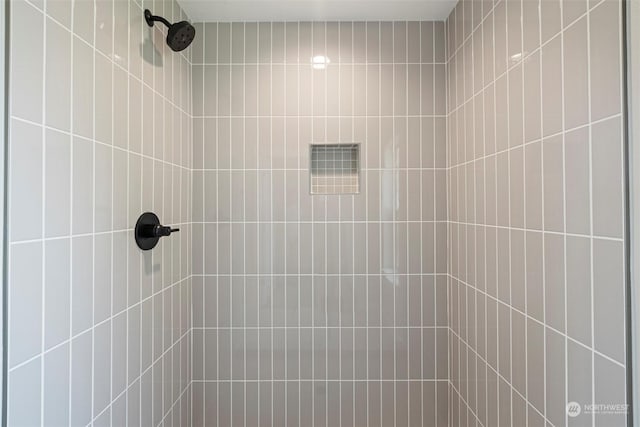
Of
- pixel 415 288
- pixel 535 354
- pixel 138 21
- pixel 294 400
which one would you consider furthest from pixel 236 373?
pixel 138 21

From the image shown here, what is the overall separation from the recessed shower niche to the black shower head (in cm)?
75

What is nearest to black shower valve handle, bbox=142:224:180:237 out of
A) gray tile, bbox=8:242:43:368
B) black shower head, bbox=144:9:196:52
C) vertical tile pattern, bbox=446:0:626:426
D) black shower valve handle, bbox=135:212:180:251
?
black shower valve handle, bbox=135:212:180:251

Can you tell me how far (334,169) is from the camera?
173 cm

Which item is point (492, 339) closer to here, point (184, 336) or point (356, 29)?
point (184, 336)

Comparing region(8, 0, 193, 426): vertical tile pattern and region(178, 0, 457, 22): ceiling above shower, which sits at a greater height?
region(178, 0, 457, 22): ceiling above shower

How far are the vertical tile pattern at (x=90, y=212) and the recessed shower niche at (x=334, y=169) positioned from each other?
0.69 meters

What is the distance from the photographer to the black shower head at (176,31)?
120cm

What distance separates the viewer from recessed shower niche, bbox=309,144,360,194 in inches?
67.8

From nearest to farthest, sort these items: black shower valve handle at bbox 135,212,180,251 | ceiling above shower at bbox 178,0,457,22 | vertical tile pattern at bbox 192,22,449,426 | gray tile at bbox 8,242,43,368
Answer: gray tile at bbox 8,242,43,368 < black shower valve handle at bbox 135,212,180,251 < ceiling above shower at bbox 178,0,457,22 < vertical tile pattern at bbox 192,22,449,426

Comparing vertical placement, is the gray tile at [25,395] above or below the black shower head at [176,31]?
below

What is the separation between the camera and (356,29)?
165 centimetres

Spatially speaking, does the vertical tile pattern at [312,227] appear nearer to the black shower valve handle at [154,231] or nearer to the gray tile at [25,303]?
the black shower valve handle at [154,231]

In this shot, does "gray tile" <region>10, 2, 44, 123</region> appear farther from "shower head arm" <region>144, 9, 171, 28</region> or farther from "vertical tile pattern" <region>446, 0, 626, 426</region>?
"vertical tile pattern" <region>446, 0, 626, 426</region>

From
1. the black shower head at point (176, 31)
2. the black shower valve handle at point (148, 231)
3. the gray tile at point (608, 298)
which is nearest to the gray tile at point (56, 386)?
the black shower valve handle at point (148, 231)
